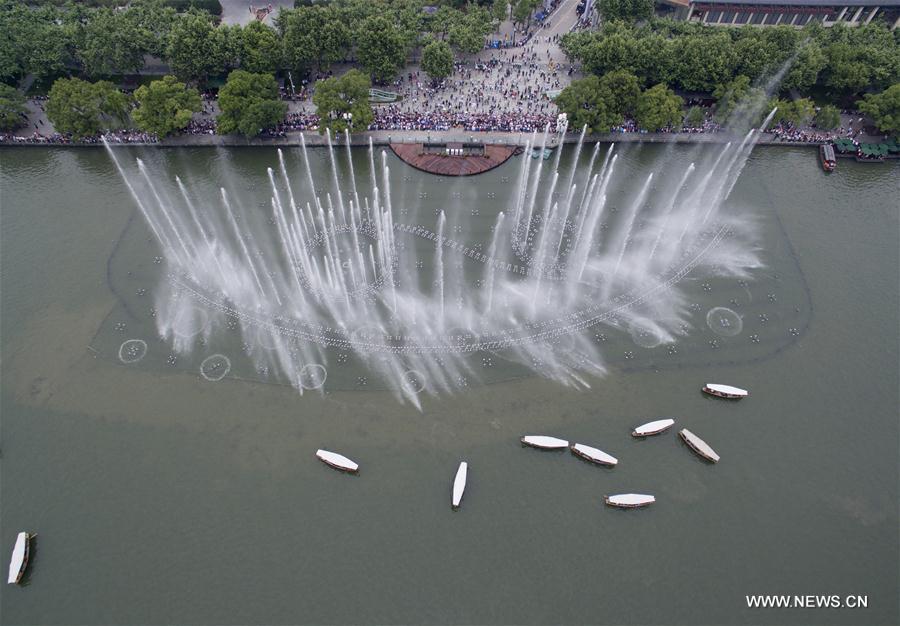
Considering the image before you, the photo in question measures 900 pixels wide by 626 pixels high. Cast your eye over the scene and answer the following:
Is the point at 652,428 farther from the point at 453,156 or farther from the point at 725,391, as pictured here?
the point at 453,156

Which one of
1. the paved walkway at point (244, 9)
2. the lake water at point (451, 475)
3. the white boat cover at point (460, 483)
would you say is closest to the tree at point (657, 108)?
the lake water at point (451, 475)

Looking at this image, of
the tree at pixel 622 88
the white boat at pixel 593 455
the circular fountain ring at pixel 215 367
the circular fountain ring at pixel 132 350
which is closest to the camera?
the white boat at pixel 593 455

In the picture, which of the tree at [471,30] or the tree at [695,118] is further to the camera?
the tree at [471,30]

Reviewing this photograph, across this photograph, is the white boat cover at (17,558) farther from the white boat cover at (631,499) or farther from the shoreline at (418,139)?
the shoreline at (418,139)

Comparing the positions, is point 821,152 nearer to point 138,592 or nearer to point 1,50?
point 138,592

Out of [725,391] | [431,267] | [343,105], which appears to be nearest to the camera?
[725,391]

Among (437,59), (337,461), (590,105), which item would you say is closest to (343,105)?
(437,59)
